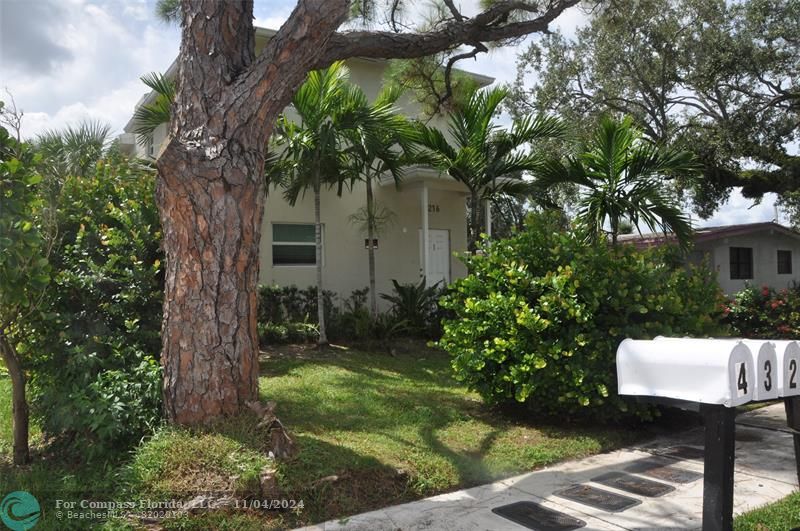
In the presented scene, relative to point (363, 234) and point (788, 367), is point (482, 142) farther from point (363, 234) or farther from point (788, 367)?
point (788, 367)

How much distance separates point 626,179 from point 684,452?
509 cm

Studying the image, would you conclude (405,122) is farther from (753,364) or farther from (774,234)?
(774,234)

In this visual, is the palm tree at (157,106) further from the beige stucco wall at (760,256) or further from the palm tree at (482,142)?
the beige stucco wall at (760,256)

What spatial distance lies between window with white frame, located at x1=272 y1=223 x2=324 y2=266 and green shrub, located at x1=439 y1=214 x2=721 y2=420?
6513mm

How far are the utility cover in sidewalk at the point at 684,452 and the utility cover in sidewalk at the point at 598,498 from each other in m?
1.35

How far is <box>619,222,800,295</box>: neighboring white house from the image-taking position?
1781 cm

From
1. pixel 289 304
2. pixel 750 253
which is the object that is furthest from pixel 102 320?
pixel 750 253

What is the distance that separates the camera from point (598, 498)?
Answer: 4449mm

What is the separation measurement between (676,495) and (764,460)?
1533 millimetres

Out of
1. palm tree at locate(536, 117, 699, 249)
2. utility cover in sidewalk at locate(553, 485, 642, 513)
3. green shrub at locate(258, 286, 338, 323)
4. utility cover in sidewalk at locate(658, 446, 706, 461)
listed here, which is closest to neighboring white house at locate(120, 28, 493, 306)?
green shrub at locate(258, 286, 338, 323)

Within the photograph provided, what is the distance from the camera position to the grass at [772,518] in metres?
3.85

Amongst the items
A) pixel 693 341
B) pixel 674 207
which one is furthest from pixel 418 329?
pixel 693 341

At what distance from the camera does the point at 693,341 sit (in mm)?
3062

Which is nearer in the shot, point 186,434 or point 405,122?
point 186,434
